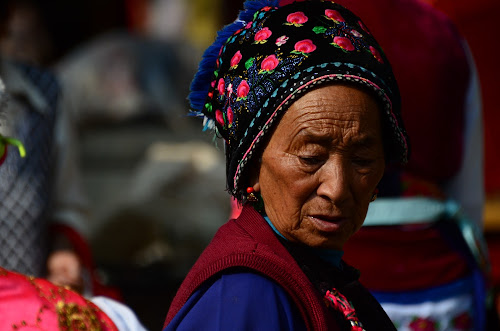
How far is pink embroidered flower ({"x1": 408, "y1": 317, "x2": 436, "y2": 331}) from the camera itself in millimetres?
2434

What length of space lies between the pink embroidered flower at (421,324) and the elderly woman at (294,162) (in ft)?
2.76

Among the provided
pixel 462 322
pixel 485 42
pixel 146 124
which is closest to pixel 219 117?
pixel 462 322

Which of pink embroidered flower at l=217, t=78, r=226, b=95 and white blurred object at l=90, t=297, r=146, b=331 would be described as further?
white blurred object at l=90, t=297, r=146, b=331

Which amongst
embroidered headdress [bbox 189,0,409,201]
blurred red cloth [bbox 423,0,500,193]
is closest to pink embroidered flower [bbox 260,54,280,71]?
embroidered headdress [bbox 189,0,409,201]

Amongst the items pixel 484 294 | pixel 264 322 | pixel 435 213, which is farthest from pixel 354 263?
pixel 264 322

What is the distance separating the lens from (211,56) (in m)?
1.73

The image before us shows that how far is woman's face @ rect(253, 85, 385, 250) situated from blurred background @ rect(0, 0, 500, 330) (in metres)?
2.22

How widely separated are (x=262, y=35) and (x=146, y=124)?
548cm

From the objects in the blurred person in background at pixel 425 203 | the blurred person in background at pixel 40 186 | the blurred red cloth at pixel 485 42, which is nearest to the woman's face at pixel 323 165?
the blurred person in background at pixel 425 203

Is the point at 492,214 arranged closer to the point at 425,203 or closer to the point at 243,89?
the point at 425,203

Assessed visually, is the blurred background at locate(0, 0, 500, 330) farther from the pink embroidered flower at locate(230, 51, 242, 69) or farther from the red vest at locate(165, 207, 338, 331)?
the pink embroidered flower at locate(230, 51, 242, 69)

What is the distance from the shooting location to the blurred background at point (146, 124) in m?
4.61

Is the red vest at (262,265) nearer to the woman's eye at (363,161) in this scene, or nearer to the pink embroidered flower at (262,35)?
the woman's eye at (363,161)

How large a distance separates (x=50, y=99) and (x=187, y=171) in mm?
2980
